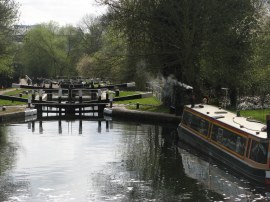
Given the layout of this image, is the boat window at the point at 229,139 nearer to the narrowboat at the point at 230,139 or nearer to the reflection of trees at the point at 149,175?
the narrowboat at the point at 230,139

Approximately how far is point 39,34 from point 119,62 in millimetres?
48009

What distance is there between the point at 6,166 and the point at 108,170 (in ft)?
13.1

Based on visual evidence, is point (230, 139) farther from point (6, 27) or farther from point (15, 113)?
point (6, 27)

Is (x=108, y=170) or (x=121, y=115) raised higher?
(x=121, y=115)

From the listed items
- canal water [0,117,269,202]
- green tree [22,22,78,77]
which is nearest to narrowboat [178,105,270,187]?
canal water [0,117,269,202]

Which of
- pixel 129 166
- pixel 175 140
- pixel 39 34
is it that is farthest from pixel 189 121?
pixel 39 34

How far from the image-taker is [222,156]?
20.2 meters

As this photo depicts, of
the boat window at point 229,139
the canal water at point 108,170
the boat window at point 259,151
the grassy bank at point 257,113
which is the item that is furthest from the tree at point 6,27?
the boat window at point 259,151

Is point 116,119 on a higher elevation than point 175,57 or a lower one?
lower

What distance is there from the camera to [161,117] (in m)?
32.1

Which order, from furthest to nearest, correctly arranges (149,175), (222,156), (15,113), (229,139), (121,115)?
(121,115) → (15,113) → (222,156) → (229,139) → (149,175)

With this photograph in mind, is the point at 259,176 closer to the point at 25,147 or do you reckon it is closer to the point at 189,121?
the point at 189,121

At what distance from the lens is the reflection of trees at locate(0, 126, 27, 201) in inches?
627

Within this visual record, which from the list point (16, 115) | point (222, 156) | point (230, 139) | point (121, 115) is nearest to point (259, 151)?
point (230, 139)
